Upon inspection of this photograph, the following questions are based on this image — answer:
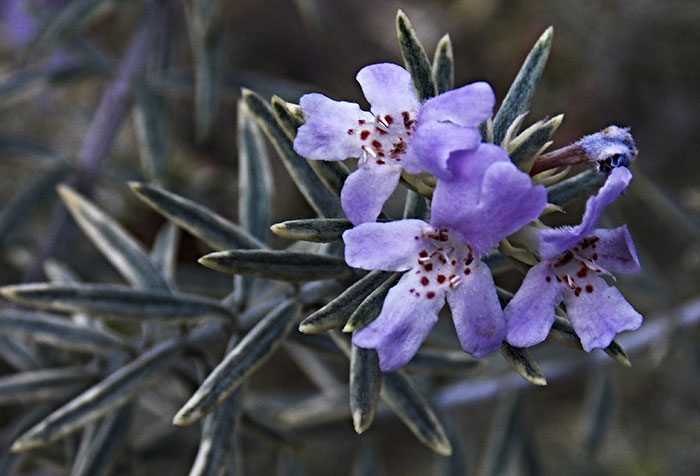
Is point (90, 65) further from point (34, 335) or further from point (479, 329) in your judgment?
point (479, 329)

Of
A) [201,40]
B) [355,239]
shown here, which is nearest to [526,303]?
[355,239]

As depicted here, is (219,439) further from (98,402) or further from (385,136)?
(385,136)

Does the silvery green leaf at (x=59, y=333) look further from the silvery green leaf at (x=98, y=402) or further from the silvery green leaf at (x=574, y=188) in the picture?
the silvery green leaf at (x=574, y=188)

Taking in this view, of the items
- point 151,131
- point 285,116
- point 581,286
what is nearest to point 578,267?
point 581,286

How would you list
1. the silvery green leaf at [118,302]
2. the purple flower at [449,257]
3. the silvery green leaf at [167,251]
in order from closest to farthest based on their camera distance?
the purple flower at [449,257] → the silvery green leaf at [118,302] → the silvery green leaf at [167,251]

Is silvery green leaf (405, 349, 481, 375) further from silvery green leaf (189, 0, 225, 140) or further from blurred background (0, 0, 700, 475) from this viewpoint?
silvery green leaf (189, 0, 225, 140)

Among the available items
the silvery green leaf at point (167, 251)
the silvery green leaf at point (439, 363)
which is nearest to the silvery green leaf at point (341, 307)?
the silvery green leaf at point (439, 363)
